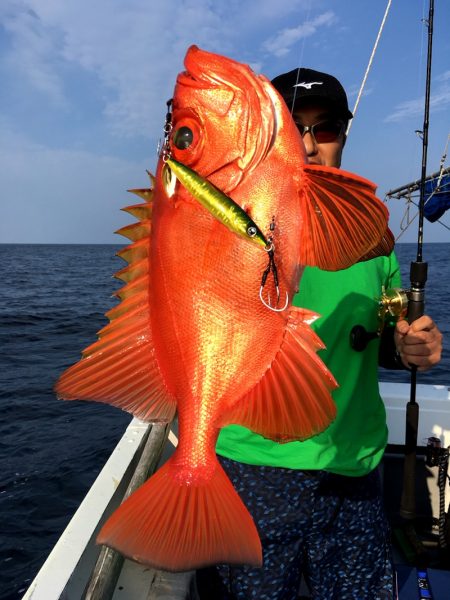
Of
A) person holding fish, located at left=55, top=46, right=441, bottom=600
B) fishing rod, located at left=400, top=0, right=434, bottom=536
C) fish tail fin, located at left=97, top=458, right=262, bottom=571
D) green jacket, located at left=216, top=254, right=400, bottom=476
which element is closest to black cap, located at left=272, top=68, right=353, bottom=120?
green jacket, located at left=216, top=254, right=400, bottom=476

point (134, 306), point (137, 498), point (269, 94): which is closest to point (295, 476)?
point (137, 498)

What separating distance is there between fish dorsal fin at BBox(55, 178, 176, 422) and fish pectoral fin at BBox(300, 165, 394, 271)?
0.42 meters

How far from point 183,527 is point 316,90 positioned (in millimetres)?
1452

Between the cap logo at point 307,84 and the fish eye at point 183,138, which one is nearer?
the fish eye at point 183,138

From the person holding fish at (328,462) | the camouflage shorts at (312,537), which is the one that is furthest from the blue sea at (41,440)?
the camouflage shorts at (312,537)

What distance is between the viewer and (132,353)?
125 cm

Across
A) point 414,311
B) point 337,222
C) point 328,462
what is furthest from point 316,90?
point 328,462

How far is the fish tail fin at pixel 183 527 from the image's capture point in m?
1.08

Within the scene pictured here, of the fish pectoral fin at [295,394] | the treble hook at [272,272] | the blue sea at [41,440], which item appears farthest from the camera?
the blue sea at [41,440]

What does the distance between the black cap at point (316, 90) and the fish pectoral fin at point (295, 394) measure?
92cm

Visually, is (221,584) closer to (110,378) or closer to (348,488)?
(348,488)

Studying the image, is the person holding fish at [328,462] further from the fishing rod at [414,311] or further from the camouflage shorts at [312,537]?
the fishing rod at [414,311]

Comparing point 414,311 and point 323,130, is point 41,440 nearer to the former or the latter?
point 414,311

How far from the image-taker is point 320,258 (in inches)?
42.1
